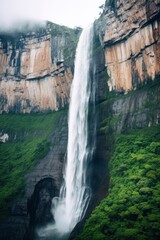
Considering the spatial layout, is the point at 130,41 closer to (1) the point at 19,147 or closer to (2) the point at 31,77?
(2) the point at 31,77

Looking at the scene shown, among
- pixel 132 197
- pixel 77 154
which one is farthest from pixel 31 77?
pixel 132 197

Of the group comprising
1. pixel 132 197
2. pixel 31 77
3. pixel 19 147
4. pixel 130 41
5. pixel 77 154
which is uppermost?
pixel 130 41

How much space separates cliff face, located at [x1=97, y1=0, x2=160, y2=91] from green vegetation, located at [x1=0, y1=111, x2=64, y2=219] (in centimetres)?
1010

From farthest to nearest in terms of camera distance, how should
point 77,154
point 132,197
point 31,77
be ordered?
1. point 31,77
2. point 77,154
3. point 132,197

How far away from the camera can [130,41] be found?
22.8 metres

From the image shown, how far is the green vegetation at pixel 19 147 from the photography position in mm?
21797

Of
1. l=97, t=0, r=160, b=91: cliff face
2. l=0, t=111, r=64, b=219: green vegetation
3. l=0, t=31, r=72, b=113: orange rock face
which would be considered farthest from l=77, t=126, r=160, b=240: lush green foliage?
l=0, t=31, r=72, b=113: orange rock face

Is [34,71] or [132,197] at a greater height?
[34,71]

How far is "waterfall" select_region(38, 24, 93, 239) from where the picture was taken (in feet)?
61.6

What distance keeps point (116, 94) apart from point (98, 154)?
6.71 meters

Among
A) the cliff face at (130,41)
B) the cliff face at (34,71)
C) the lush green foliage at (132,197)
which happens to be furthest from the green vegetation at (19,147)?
the cliff face at (130,41)

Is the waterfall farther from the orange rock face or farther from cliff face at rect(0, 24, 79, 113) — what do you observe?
the orange rock face

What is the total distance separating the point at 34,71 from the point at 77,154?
51.6 feet

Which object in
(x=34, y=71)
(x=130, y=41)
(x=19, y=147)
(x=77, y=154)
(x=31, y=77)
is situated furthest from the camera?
(x=31, y=77)
